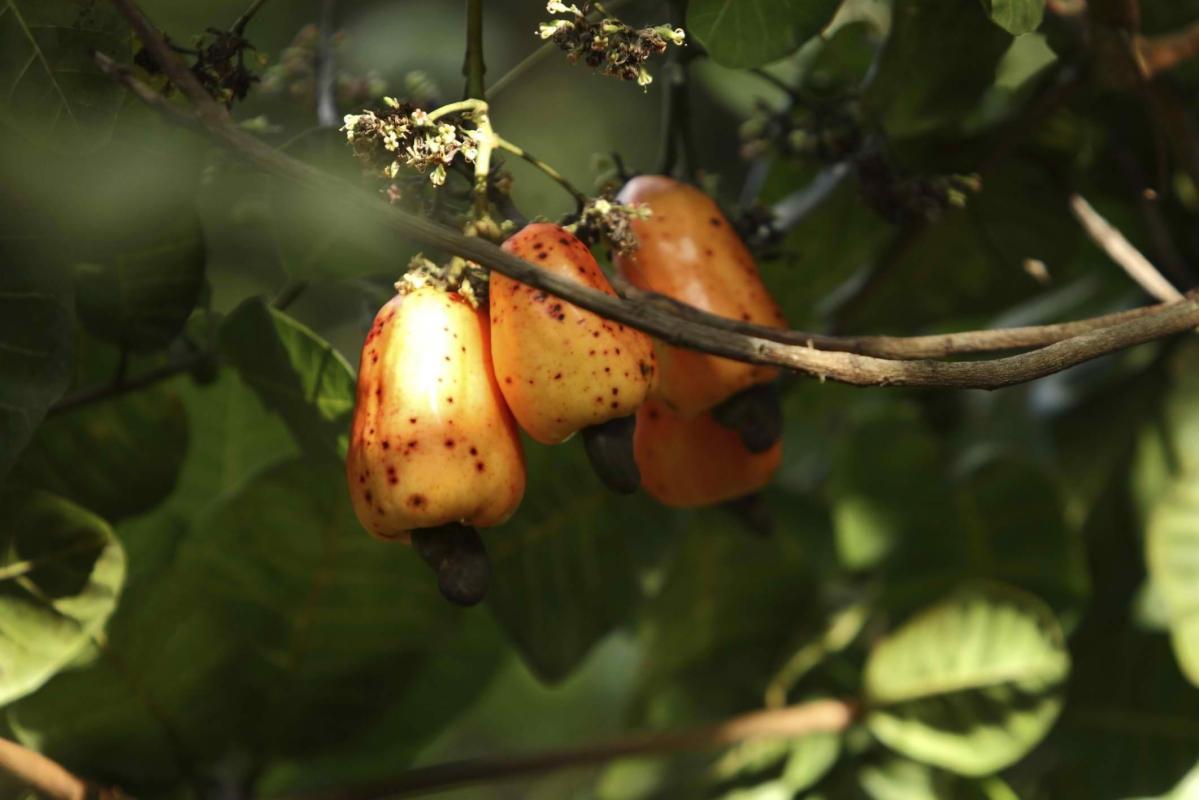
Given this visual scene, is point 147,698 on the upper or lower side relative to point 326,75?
lower

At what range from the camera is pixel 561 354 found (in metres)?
0.70

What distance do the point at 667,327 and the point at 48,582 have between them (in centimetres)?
45

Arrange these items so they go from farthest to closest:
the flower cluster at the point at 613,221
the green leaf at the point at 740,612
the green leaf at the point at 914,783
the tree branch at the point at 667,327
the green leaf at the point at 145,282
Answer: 1. the green leaf at the point at 740,612
2. the green leaf at the point at 914,783
3. the green leaf at the point at 145,282
4. the flower cluster at the point at 613,221
5. the tree branch at the point at 667,327

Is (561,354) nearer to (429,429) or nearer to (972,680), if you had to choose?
(429,429)

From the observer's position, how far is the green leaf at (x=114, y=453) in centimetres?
94

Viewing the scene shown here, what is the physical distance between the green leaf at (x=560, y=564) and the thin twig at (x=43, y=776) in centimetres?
31

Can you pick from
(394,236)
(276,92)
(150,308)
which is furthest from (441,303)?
(276,92)

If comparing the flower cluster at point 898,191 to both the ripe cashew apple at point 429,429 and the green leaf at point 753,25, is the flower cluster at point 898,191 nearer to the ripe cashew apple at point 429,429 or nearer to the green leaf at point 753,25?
the green leaf at point 753,25

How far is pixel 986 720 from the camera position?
1062 mm

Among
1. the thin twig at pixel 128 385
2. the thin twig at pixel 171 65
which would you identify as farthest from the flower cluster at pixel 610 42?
the thin twig at pixel 128 385

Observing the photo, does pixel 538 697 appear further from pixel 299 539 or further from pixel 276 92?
pixel 276 92

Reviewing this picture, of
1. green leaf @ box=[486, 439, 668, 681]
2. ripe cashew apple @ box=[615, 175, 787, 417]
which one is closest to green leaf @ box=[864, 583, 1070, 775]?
green leaf @ box=[486, 439, 668, 681]

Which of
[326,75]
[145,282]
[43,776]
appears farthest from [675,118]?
[43,776]

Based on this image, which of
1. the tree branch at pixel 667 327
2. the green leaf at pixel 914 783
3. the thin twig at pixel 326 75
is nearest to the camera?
the tree branch at pixel 667 327
